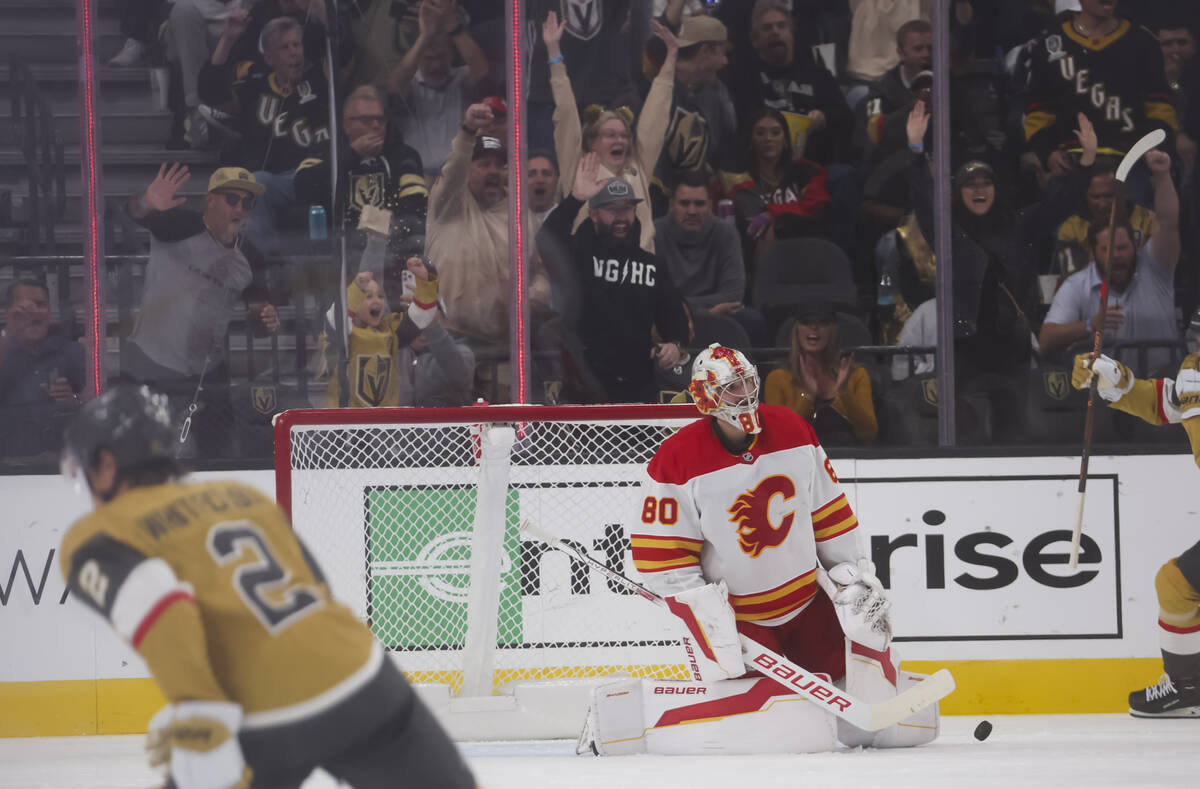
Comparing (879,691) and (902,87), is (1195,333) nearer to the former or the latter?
(902,87)

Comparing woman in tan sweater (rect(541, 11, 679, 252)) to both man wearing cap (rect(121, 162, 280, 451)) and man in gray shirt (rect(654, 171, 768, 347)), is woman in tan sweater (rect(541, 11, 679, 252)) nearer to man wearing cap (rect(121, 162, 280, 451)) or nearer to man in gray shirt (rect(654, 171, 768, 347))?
man in gray shirt (rect(654, 171, 768, 347))

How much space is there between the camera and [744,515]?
3.30 m

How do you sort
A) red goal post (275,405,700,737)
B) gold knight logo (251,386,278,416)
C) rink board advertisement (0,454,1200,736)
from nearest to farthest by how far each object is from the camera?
red goal post (275,405,700,737), rink board advertisement (0,454,1200,736), gold knight logo (251,386,278,416)

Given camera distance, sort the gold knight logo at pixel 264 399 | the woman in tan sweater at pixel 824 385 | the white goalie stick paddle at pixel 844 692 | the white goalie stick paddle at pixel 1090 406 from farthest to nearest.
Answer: the gold knight logo at pixel 264 399 < the woman in tan sweater at pixel 824 385 < the white goalie stick paddle at pixel 1090 406 < the white goalie stick paddle at pixel 844 692

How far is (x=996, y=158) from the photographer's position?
15.0 feet

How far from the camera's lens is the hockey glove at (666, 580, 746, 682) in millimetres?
3244

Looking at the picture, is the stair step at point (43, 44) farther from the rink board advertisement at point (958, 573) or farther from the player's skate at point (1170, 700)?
the player's skate at point (1170, 700)

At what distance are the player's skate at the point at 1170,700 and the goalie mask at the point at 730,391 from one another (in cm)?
155

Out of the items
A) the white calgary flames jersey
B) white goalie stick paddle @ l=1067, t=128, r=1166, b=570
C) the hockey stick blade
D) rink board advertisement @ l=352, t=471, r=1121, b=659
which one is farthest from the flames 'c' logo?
the hockey stick blade

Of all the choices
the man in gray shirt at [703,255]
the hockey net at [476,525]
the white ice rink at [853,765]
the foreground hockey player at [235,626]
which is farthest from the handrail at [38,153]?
the foreground hockey player at [235,626]

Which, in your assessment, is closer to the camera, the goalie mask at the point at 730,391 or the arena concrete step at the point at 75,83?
the goalie mask at the point at 730,391

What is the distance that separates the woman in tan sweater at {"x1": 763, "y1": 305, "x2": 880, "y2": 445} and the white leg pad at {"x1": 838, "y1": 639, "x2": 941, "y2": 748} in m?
1.18

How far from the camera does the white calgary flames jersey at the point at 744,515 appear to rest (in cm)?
330

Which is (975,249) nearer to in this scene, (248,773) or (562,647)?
(562,647)
